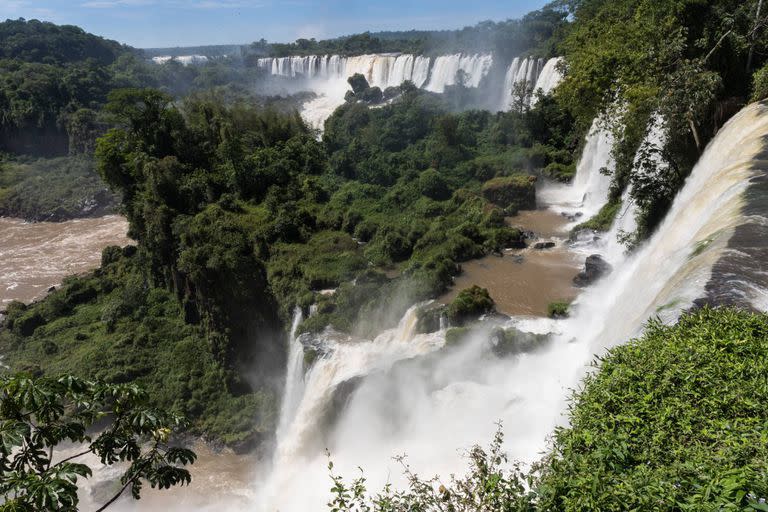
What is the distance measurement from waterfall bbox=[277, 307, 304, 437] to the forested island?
354mm

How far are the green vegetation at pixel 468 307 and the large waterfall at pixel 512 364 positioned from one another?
854 mm

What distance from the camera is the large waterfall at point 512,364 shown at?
28.9 feet

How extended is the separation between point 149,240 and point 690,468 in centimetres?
2387

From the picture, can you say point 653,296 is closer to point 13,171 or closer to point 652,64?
point 652,64

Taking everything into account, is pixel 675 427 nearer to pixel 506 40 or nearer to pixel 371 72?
pixel 506 40

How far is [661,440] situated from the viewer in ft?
15.1

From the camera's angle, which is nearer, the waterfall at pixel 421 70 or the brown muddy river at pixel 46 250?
the brown muddy river at pixel 46 250

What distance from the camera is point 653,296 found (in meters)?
9.26

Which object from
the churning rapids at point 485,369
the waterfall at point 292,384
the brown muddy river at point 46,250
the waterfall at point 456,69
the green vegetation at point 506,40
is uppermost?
the green vegetation at point 506,40

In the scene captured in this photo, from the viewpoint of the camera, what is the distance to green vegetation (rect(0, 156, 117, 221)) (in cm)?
4234

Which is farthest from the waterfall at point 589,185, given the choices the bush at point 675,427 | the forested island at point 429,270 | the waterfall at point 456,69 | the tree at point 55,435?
the waterfall at point 456,69

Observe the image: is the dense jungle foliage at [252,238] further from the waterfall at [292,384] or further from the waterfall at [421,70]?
the waterfall at [421,70]

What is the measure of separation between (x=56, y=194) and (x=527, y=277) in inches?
1698

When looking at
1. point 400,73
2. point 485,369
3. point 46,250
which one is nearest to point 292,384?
point 485,369
